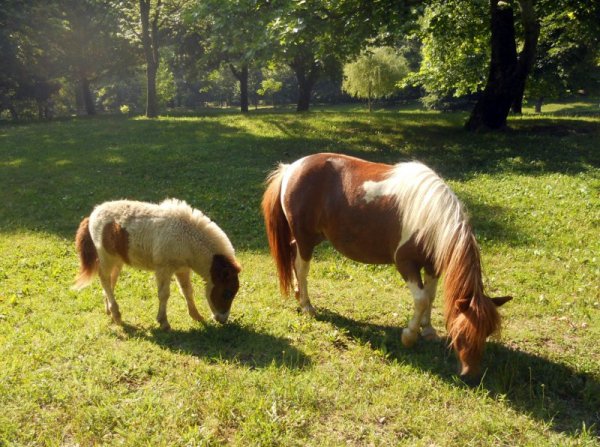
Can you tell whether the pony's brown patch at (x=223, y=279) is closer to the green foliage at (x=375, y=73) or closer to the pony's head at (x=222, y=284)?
the pony's head at (x=222, y=284)

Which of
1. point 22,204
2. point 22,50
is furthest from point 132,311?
point 22,50

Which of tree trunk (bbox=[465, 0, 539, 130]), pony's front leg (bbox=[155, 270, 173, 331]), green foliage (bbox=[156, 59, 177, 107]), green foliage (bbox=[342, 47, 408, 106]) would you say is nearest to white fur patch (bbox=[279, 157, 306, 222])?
pony's front leg (bbox=[155, 270, 173, 331])

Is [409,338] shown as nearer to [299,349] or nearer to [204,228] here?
[299,349]

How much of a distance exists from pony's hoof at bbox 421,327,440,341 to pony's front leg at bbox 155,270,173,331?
3294 millimetres

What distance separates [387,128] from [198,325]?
15.9 m

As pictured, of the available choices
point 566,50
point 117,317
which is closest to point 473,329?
point 117,317

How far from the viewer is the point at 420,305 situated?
16.6ft

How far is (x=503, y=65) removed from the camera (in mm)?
17406

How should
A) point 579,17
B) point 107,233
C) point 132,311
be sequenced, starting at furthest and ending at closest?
1. point 579,17
2. point 132,311
3. point 107,233

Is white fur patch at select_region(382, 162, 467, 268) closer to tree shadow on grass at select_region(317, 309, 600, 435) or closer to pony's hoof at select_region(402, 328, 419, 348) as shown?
pony's hoof at select_region(402, 328, 419, 348)

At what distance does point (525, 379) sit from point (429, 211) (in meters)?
2.03

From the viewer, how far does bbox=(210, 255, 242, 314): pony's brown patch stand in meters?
5.80

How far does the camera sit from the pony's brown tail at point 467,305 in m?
4.11

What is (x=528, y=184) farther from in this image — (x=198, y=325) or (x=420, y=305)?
(x=198, y=325)
